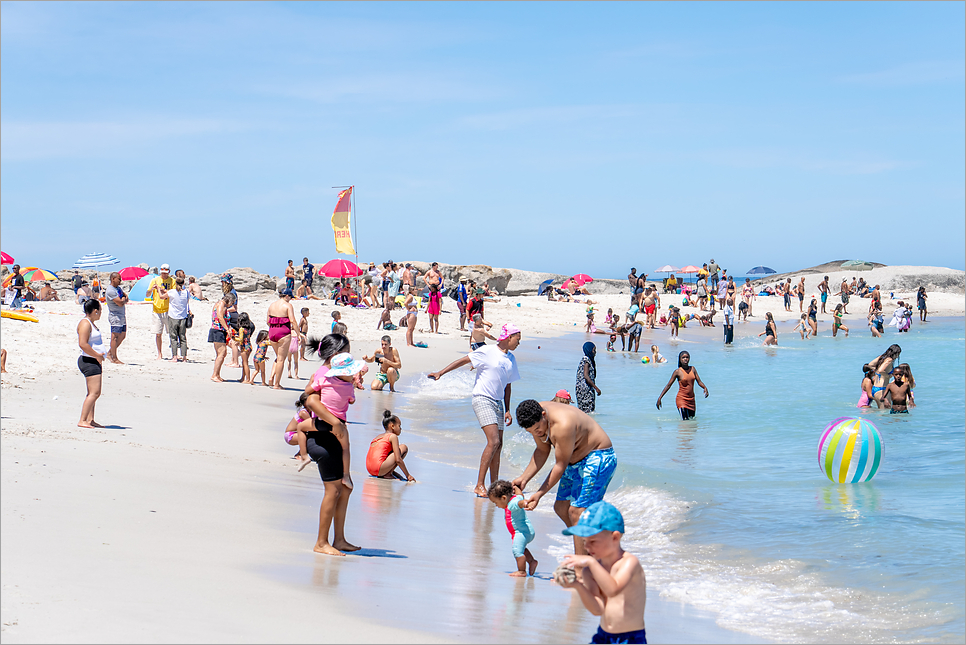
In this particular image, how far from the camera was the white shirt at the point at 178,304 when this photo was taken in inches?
598

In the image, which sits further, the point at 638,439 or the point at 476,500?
the point at 638,439

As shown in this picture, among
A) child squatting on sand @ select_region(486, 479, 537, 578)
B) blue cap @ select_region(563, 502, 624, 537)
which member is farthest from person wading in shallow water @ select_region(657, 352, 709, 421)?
blue cap @ select_region(563, 502, 624, 537)

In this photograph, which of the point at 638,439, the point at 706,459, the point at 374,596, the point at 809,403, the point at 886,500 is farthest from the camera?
the point at 809,403

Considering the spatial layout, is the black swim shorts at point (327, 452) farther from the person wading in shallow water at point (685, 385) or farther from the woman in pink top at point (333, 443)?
the person wading in shallow water at point (685, 385)

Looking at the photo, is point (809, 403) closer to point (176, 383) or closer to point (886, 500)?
point (886, 500)

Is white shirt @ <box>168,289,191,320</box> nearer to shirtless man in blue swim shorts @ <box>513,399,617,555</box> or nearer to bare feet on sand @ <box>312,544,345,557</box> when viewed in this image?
bare feet on sand @ <box>312,544,345,557</box>

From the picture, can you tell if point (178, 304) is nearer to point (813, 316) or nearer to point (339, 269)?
point (339, 269)

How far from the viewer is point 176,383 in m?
13.5

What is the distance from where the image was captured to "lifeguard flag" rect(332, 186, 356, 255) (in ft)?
96.9

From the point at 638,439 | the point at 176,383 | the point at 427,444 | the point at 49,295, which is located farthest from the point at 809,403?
Answer: the point at 49,295

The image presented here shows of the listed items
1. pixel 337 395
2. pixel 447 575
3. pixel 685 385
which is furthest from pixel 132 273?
pixel 447 575

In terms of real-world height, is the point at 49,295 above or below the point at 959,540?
above

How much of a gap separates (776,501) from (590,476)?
170 inches

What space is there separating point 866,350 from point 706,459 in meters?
19.7
